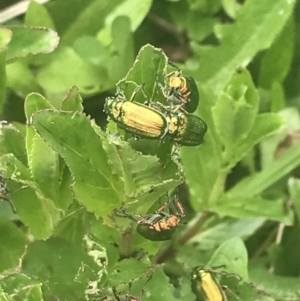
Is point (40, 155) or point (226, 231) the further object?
point (226, 231)

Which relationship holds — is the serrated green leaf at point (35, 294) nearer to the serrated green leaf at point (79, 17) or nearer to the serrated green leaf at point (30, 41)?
the serrated green leaf at point (30, 41)

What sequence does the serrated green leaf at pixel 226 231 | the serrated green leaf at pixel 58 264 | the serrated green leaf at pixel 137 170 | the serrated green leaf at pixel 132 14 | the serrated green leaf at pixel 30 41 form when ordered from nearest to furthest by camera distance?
the serrated green leaf at pixel 137 170
the serrated green leaf at pixel 58 264
the serrated green leaf at pixel 30 41
the serrated green leaf at pixel 226 231
the serrated green leaf at pixel 132 14

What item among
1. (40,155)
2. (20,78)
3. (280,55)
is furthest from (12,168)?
(280,55)

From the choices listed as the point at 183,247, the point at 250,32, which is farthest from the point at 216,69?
the point at 183,247

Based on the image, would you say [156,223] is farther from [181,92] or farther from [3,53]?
[3,53]

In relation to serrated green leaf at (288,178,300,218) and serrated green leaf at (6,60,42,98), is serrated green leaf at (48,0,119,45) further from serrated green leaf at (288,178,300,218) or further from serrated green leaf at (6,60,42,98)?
serrated green leaf at (288,178,300,218)

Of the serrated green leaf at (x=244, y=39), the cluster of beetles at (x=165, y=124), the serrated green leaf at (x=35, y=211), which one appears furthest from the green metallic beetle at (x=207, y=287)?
the serrated green leaf at (x=244, y=39)

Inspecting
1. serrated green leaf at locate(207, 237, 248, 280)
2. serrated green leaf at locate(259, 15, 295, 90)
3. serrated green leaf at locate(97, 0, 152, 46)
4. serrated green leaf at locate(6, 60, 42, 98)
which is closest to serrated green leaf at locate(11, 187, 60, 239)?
serrated green leaf at locate(207, 237, 248, 280)
